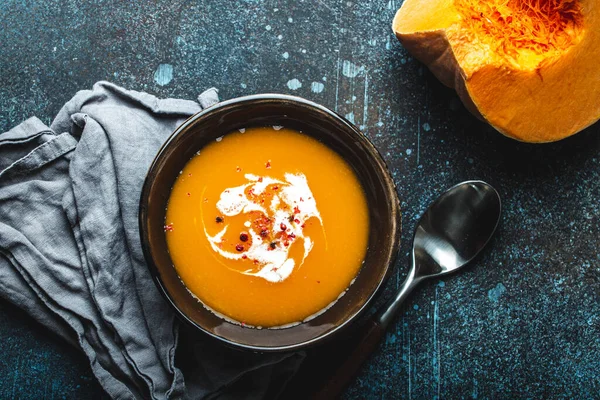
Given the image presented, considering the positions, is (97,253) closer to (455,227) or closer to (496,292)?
(455,227)

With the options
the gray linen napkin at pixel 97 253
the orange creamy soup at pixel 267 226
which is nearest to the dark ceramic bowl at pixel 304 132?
the orange creamy soup at pixel 267 226

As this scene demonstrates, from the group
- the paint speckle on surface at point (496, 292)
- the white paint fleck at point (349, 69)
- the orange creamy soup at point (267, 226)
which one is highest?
the white paint fleck at point (349, 69)

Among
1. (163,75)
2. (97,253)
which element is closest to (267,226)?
(97,253)

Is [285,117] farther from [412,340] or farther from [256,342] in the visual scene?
[412,340]

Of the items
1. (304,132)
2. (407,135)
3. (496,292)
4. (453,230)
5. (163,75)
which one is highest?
(163,75)

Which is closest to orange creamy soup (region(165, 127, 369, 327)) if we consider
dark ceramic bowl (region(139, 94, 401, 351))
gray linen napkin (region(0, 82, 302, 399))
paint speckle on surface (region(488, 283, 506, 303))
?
dark ceramic bowl (region(139, 94, 401, 351))

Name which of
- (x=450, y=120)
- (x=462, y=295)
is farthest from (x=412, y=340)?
(x=450, y=120)

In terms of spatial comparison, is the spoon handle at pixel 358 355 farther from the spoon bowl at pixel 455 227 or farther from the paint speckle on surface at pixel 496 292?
the paint speckle on surface at pixel 496 292
